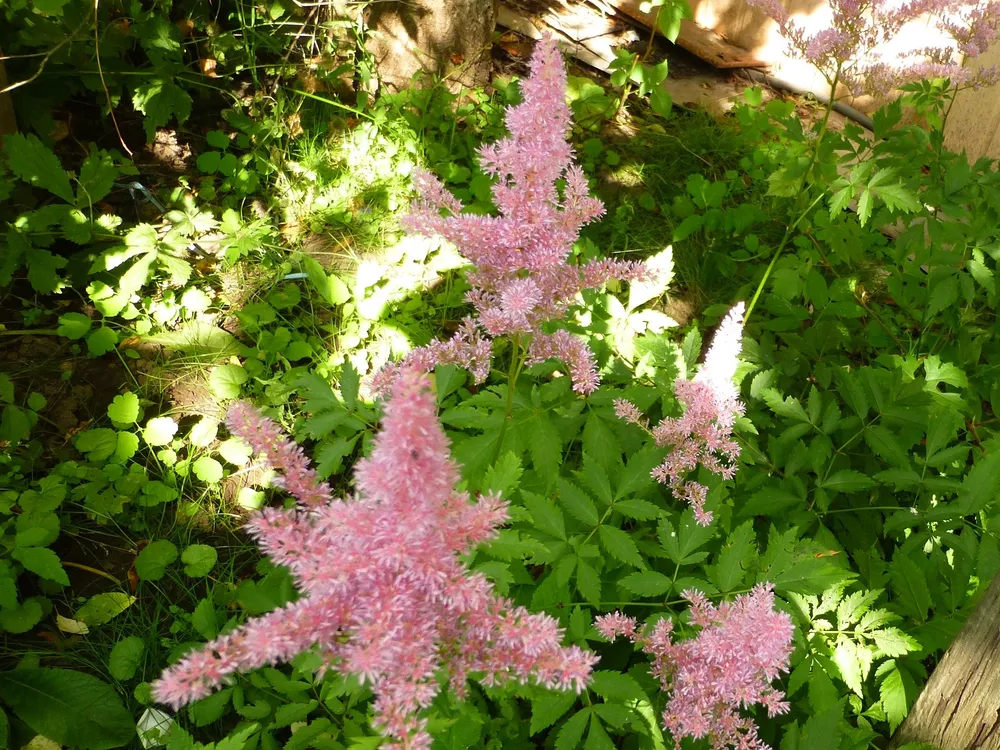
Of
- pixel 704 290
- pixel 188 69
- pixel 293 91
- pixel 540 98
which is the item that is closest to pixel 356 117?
pixel 293 91

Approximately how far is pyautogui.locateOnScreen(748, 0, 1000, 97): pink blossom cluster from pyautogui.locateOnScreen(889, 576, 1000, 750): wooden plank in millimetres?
1703

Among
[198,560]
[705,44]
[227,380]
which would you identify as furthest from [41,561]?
[705,44]

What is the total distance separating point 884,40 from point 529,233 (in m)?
1.73

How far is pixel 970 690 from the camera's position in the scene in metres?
1.61

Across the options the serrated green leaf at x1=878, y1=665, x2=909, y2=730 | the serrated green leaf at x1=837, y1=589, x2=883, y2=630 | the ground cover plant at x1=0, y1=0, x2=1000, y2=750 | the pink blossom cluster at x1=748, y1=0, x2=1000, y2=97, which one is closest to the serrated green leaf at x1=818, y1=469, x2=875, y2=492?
the ground cover plant at x1=0, y1=0, x2=1000, y2=750

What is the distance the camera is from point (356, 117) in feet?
12.8

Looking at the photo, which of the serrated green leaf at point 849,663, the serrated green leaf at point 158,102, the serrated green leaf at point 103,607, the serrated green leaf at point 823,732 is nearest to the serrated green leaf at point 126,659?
the serrated green leaf at point 103,607

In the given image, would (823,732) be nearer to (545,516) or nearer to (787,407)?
(545,516)

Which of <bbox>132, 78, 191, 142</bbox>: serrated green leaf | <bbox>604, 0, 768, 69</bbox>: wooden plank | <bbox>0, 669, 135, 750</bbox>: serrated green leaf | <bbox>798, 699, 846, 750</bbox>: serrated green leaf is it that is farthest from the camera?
<bbox>604, 0, 768, 69</bbox>: wooden plank

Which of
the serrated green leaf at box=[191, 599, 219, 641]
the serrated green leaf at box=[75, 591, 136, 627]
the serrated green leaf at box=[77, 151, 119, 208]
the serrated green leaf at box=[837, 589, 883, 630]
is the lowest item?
the serrated green leaf at box=[75, 591, 136, 627]

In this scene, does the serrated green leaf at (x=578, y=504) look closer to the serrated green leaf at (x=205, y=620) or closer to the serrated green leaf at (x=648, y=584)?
the serrated green leaf at (x=648, y=584)

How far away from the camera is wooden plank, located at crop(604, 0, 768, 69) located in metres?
4.92

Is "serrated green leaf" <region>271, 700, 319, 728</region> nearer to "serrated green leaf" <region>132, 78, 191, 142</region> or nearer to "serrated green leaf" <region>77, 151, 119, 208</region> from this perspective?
"serrated green leaf" <region>77, 151, 119, 208</region>

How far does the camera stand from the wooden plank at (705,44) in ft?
16.1
